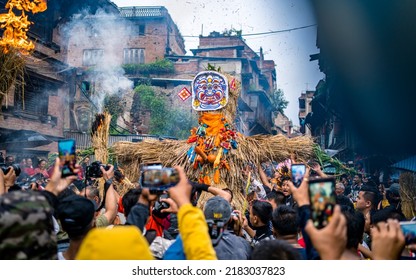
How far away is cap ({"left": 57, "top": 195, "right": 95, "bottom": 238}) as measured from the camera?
7.39ft

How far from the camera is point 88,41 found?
15000 millimetres

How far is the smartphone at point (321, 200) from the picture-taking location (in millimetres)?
1682

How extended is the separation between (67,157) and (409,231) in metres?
1.79

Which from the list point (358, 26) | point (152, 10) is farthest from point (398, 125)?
point (152, 10)

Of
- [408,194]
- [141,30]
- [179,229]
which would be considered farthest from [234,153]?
[141,30]

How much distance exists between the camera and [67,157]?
7.76 ft

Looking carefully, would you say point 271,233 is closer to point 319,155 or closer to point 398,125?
point 319,155

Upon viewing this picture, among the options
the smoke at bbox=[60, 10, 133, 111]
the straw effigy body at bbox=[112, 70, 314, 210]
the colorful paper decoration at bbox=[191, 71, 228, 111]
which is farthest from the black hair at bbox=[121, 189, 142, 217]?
the smoke at bbox=[60, 10, 133, 111]

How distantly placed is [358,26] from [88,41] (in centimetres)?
932

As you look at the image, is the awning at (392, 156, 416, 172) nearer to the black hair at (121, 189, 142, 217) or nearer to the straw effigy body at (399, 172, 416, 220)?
the straw effigy body at (399, 172, 416, 220)

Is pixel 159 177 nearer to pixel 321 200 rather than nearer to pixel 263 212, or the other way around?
pixel 321 200

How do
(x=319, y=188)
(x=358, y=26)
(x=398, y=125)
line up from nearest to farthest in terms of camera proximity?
(x=319, y=188)
(x=358, y=26)
(x=398, y=125)

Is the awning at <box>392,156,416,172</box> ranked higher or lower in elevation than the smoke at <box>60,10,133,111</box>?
lower

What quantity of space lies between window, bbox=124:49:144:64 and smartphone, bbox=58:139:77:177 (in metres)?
13.9
